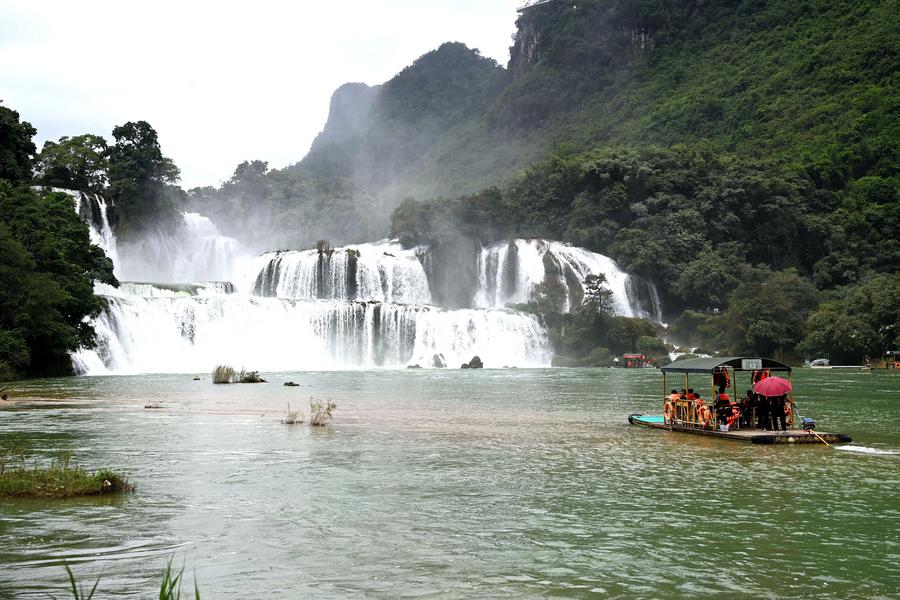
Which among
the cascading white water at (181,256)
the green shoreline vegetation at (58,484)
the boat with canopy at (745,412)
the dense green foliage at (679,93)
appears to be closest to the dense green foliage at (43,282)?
the green shoreline vegetation at (58,484)

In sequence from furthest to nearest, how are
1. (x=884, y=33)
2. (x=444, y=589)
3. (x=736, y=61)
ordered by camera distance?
1. (x=736, y=61)
2. (x=884, y=33)
3. (x=444, y=589)

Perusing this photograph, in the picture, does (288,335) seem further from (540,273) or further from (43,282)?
(540,273)

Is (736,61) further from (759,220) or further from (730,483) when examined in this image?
(730,483)

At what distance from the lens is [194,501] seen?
9695 mm

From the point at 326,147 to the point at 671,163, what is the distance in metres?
92.1

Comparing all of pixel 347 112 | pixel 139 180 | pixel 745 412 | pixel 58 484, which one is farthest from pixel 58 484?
pixel 347 112

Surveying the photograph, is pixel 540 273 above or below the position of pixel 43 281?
above

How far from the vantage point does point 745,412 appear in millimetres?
16547

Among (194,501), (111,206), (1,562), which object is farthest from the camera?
(111,206)

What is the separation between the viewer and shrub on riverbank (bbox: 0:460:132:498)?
32.2 feet

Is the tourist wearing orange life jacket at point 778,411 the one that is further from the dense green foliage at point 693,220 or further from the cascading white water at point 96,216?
the cascading white water at point 96,216

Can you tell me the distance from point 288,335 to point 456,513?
133 feet

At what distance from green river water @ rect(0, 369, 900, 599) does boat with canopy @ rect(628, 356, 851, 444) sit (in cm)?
41

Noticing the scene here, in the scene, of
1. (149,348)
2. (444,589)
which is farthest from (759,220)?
(444,589)
